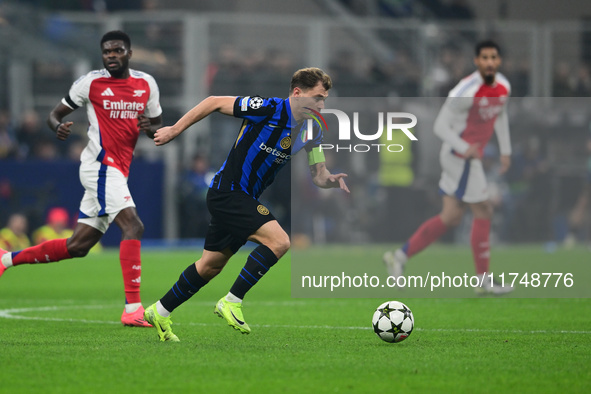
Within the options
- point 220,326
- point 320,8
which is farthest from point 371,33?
point 220,326

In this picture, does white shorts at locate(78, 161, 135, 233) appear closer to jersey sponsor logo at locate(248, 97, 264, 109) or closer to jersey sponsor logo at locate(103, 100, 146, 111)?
jersey sponsor logo at locate(103, 100, 146, 111)

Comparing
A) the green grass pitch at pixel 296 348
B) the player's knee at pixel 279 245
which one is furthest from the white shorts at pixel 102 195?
the player's knee at pixel 279 245

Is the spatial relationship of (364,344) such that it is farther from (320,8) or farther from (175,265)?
(320,8)

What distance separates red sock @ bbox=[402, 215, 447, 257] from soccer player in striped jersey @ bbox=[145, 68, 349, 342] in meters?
4.01

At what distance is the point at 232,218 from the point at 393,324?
1.33m

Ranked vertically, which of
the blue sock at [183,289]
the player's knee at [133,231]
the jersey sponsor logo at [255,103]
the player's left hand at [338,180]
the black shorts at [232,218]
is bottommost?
the blue sock at [183,289]

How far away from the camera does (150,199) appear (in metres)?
Answer: 18.9

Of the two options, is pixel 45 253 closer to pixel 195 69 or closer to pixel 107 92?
pixel 107 92

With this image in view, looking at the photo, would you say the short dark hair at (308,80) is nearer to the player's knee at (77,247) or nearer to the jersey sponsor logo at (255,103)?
the jersey sponsor logo at (255,103)

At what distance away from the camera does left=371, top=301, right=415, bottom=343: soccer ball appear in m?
6.58

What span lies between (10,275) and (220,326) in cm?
640

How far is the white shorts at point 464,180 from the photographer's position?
10555 millimetres

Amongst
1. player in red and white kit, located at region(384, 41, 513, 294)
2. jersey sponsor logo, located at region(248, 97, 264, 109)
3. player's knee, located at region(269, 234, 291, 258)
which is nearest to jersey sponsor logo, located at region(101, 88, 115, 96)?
jersey sponsor logo, located at region(248, 97, 264, 109)

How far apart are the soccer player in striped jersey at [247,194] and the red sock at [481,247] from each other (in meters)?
4.12
